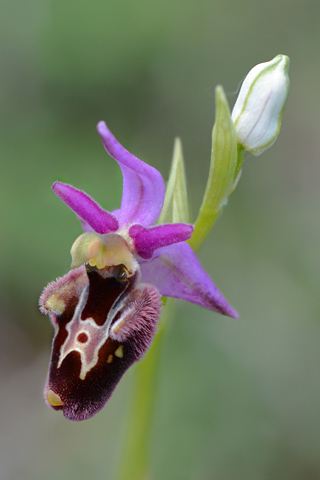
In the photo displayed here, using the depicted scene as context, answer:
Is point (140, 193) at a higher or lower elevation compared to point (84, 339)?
higher

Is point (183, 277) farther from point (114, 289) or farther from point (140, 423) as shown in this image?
point (140, 423)

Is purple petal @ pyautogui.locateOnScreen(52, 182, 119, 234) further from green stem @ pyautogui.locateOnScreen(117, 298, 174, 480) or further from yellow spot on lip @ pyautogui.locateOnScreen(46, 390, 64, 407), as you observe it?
green stem @ pyautogui.locateOnScreen(117, 298, 174, 480)

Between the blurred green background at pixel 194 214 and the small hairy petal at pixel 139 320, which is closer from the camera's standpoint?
the small hairy petal at pixel 139 320

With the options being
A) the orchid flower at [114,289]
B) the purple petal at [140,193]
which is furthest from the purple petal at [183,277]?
→ the purple petal at [140,193]

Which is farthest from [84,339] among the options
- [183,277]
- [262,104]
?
[262,104]

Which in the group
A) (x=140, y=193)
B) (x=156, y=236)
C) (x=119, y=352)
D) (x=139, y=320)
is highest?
(x=140, y=193)

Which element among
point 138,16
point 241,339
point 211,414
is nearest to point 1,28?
point 138,16

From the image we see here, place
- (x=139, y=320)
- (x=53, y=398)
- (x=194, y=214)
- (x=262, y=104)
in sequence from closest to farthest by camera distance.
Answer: (x=53, y=398), (x=139, y=320), (x=262, y=104), (x=194, y=214)

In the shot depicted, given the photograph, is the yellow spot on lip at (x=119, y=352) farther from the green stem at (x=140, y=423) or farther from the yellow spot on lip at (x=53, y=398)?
the green stem at (x=140, y=423)
